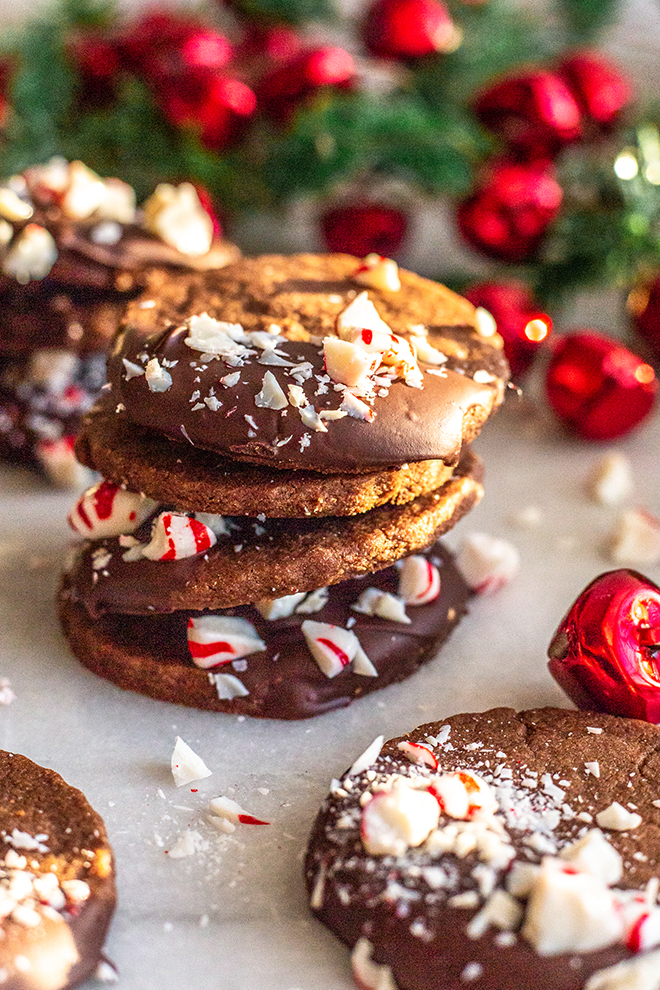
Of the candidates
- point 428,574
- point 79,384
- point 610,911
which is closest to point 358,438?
point 428,574

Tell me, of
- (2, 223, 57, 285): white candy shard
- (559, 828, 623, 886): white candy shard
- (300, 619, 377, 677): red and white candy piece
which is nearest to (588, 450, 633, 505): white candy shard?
(300, 619, 377, 677): red and white candy piece

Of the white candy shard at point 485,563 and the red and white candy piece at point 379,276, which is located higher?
the red and white candy piece at point 379,276

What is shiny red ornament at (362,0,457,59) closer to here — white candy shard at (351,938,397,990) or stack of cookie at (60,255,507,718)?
stack of cookie at (60,255,507,718)

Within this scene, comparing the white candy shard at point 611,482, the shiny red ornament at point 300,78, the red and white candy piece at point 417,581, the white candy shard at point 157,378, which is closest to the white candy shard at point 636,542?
the white candy shard at point 611,482

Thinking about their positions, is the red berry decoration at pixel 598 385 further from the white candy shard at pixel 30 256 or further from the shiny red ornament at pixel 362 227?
the white candy shard at pixel 30 256

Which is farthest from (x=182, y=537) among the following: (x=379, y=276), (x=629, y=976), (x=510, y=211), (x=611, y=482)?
(x=510, y=211)

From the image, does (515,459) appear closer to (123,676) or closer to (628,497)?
(628,497)

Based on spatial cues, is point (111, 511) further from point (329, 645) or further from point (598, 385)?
point (598, 385)
